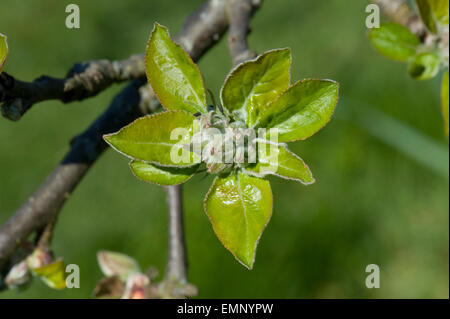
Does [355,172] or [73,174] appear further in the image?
[355,172]

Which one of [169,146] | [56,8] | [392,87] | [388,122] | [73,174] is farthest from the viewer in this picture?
[56,8]

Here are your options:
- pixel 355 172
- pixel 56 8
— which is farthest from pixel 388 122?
pixel 56 8

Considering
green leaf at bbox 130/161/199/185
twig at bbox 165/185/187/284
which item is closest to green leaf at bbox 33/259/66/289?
twig at bbox 165/185/187/284

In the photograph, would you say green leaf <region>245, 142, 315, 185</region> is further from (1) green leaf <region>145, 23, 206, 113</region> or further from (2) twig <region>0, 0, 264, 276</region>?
(2) twig <region>0, 0, 264, 276</region>

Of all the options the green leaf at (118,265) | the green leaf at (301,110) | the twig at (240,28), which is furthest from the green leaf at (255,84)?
the green leaf at (118,265)

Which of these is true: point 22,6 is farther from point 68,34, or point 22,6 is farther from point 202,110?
point 202,110

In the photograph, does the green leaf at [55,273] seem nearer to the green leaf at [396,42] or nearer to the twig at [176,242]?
the twig at [176,242]

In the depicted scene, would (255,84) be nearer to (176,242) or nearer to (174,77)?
(174,77)

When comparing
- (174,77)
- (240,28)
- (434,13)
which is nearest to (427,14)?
(434,13)
